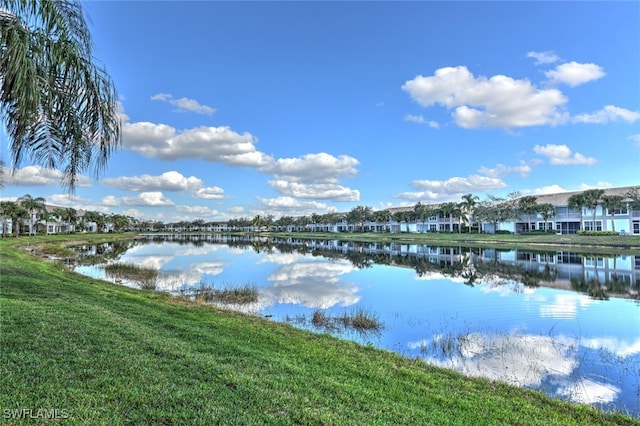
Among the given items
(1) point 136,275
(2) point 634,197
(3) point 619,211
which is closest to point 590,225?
(3) point 619,211

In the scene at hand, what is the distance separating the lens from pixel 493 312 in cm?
1433

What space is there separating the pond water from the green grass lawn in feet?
7.15

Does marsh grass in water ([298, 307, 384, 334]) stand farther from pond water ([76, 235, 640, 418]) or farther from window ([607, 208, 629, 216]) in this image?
window ([607, 208, 629, 216])

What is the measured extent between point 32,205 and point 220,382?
78.5 m

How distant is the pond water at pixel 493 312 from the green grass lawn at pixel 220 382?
2178mm

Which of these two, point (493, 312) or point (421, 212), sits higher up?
point (421, 212)

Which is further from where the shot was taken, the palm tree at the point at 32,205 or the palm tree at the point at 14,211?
the palm tree at the point at 32,205

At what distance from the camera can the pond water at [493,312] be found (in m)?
8.37

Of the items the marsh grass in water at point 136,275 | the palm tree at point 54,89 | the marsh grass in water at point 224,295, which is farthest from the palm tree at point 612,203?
the palm tree at point 54,89

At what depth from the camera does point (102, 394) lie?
4.25m

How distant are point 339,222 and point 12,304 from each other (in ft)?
390

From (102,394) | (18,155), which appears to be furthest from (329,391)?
(18,155)

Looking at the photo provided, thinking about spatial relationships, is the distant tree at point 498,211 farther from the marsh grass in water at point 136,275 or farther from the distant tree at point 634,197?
the marsh grass in water at point 136,275

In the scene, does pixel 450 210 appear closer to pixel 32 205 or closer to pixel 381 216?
pixel 381 216
